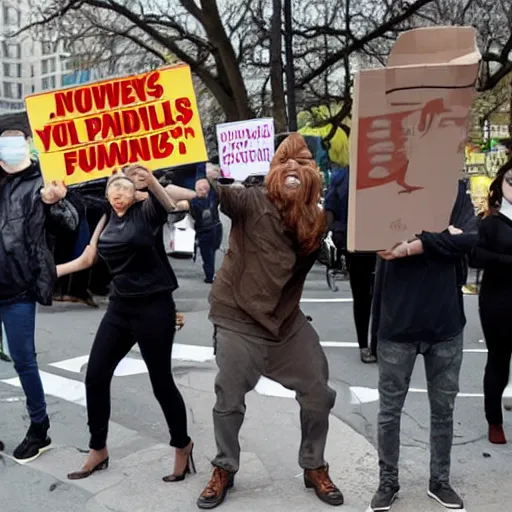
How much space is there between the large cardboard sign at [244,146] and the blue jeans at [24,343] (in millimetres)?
4126

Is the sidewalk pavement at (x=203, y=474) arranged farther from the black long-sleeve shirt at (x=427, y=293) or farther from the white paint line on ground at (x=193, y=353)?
the white paint line on ground at (x=193, y=353)

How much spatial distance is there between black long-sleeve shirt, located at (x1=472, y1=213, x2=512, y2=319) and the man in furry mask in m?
1.22

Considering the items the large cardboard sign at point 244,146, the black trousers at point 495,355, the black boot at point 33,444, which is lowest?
the black boot at point 33,444

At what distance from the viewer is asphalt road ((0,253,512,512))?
14.8 ft

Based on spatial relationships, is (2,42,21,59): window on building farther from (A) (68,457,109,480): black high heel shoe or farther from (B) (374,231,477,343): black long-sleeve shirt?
(B) (374,231,477,343): black long-sleeve shirt

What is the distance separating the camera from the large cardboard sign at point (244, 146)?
830 centimetres

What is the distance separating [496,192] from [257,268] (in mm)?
1588

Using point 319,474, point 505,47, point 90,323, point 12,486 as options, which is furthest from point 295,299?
point 505,47

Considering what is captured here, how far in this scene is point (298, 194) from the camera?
384cm

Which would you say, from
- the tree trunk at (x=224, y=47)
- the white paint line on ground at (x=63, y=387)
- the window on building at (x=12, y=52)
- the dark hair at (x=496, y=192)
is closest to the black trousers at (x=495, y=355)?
the dark hair at (x=496, y=192)

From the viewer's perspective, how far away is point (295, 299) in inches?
157

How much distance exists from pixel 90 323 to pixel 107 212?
13.8 ft

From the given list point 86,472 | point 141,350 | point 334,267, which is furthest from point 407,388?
point 334,267

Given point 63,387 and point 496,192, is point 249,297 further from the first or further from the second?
point 63,387
